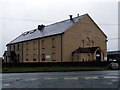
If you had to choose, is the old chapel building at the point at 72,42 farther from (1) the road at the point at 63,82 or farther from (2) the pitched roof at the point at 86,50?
(1) the road at the point at 63,82

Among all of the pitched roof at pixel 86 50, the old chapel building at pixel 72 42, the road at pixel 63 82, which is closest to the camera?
the road at pixel 63 82

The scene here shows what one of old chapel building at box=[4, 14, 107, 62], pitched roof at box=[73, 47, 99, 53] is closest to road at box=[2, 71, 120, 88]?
pitched roof at box=[73, 47, 99, 53]

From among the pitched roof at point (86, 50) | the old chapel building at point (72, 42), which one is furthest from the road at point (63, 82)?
the old chapel building at point (72, 42)

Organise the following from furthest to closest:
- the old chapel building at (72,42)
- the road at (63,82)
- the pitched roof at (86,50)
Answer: the old chapel building at (72,42)
the pitched roof at (86,50)
the road at (63,82)

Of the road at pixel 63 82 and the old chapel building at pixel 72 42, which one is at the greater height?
the old chapel building at pixel 72 42

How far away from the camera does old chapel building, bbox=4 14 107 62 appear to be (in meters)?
69.4

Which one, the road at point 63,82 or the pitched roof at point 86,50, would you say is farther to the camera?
the pitched roof at point 86,50

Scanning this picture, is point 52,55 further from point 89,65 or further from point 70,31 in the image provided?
point 89,65

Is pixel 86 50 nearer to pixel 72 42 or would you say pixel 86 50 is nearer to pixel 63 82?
pixel 72 42

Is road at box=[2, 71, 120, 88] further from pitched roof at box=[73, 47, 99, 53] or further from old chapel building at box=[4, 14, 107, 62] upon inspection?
old chapel building at box=[4, 14, 107, 62]

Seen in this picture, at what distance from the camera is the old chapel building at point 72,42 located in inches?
2734

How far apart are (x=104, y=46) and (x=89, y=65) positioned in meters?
19.2

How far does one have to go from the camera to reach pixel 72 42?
70.9 m

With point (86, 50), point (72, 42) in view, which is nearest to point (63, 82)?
point (86, 50)
